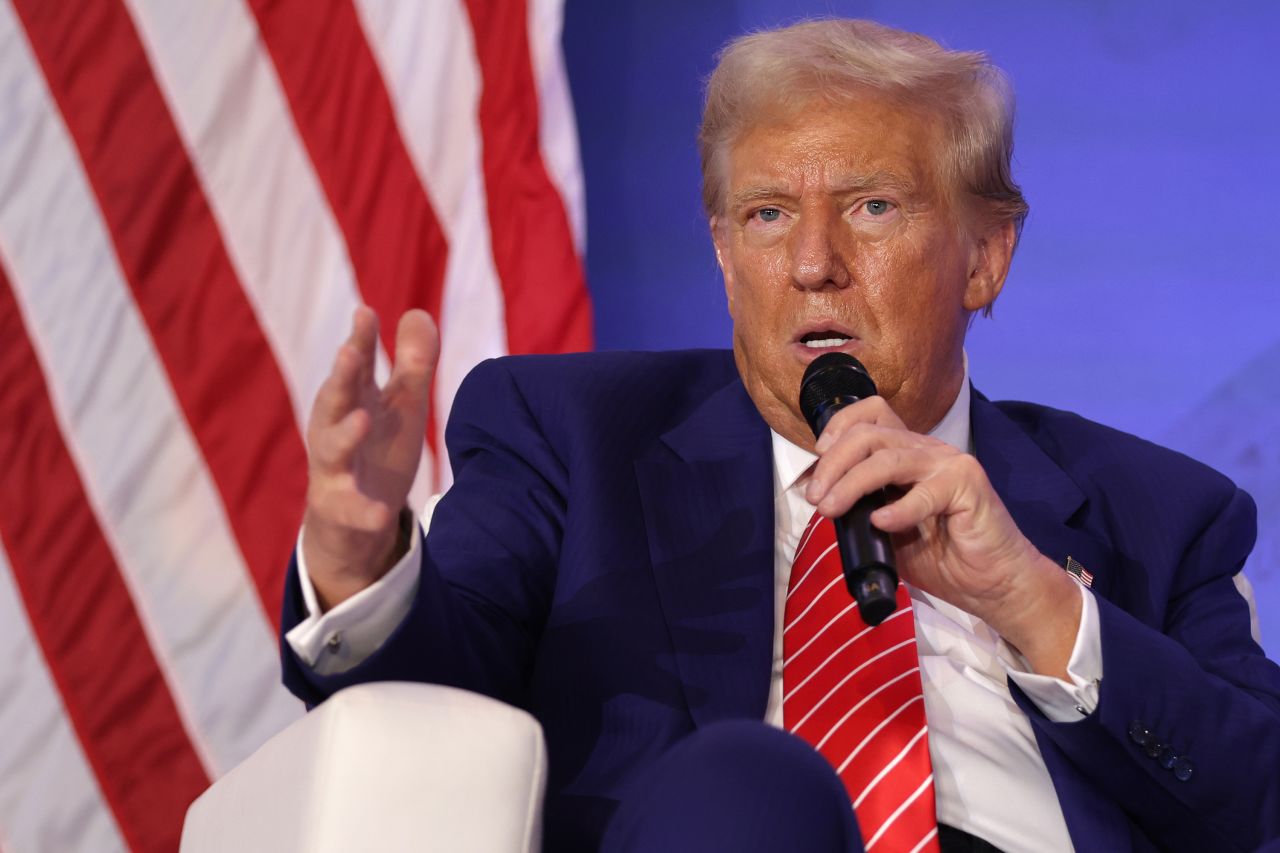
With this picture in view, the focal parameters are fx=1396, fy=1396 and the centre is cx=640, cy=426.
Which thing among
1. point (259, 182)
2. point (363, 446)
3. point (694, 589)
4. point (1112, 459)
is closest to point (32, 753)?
point (259, 182)

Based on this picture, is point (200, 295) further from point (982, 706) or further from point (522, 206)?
point (982, 706)

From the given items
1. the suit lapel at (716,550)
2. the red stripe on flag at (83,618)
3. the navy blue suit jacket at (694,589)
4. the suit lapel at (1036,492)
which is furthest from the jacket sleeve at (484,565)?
the red stripe on flag at (83,618)

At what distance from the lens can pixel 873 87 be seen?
140 centimetres

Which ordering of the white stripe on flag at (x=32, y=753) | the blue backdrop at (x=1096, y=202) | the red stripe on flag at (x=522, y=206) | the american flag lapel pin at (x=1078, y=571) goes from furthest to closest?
the blue backdrop at (x=1096, y=202), the red stripe on flag at (x=522, y=206), the white stripe on flag at (x=32, y=753), the american flag lapel pin at (x=1078, y=571)

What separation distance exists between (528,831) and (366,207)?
1.30 m

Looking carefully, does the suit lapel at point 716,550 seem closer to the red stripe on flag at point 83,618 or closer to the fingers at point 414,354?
the fingers at point 414,354

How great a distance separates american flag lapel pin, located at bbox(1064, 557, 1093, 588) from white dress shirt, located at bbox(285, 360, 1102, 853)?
10 cm

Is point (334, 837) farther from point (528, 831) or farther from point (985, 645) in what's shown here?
point (985, 645)

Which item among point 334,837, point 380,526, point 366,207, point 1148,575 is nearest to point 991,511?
point 1148,575

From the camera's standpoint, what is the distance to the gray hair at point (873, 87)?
141cm

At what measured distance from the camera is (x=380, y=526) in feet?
2.95

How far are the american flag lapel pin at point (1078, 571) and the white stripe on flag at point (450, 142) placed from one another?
88cm

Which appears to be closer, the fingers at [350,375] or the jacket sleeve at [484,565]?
the fingers at [350,375]

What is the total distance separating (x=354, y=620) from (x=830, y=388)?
17.3 inches
